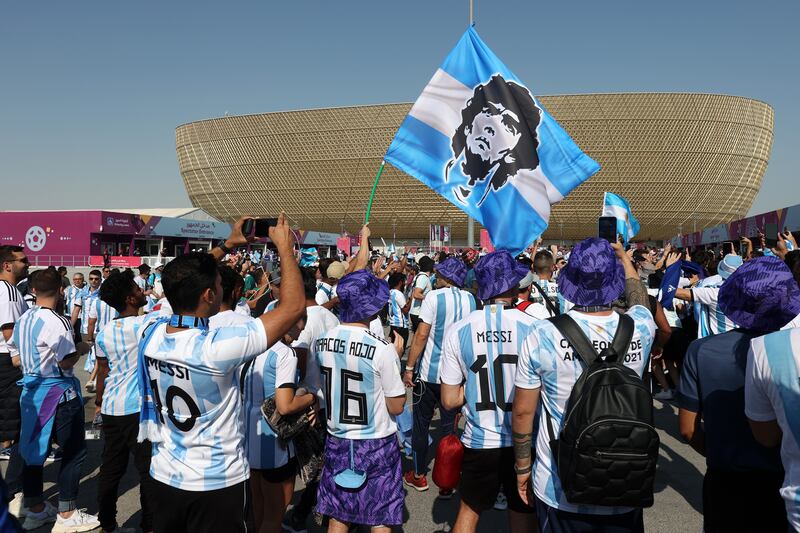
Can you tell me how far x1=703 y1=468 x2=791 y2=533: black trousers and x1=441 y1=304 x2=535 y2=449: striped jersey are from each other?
103cm

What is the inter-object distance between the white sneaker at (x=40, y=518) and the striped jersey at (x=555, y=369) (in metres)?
3.78

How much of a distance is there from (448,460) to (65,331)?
9.66ft

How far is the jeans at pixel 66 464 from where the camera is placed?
4.29 meters

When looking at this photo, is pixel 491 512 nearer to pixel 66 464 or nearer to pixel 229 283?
pixel 229 283

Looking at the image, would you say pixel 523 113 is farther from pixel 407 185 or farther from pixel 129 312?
pixel 407 185

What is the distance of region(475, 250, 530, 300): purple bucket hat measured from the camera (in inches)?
134

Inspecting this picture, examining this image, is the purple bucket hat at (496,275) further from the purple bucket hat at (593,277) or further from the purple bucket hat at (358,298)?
the purple bucket hat at (593,277)

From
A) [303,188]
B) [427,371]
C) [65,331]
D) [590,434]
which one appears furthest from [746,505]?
[303,188]

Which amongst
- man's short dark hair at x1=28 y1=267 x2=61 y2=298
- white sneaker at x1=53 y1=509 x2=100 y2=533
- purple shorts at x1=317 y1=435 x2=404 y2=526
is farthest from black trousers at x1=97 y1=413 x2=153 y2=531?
purple shorts at x1=317 y1=435 x2=404 y2=526

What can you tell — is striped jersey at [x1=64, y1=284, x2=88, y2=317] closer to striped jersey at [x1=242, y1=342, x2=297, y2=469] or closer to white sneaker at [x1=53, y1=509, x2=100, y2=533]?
white sneaker at [x1=53, y1=509, x2=100, y2=533]

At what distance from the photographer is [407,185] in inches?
3324

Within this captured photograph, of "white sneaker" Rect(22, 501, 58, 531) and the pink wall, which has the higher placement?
the pink wall

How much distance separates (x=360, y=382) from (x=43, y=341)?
259 cm

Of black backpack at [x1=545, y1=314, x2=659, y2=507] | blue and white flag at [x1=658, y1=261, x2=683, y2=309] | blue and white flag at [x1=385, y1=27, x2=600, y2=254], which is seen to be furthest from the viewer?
blue and white flag at [x1=658, y1=261, x2=683, y2=309]
